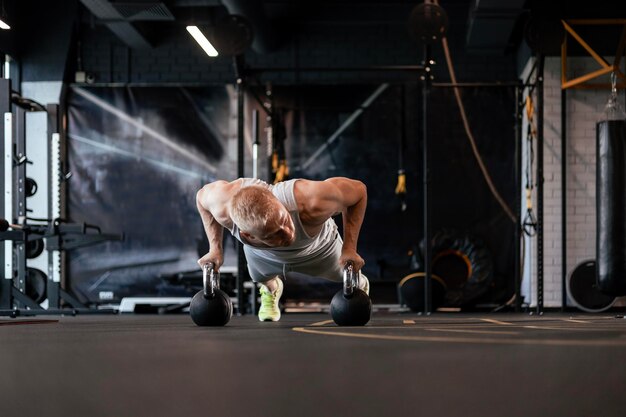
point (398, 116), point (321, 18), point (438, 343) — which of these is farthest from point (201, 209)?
point (321, 18)

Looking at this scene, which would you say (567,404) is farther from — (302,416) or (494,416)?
(302,416)

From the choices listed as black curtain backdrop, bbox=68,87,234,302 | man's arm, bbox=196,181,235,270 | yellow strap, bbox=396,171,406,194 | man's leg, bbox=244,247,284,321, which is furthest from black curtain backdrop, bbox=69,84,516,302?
man's arm, bbox=196,181,235,270

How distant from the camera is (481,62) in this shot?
9.38m

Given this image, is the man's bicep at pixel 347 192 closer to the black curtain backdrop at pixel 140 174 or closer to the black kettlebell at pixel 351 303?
the black kettlebell at pixel 351 303

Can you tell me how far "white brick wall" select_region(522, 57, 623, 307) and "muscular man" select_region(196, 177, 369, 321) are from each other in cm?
449

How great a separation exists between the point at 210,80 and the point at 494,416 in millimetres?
8513

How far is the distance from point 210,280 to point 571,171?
5909mm

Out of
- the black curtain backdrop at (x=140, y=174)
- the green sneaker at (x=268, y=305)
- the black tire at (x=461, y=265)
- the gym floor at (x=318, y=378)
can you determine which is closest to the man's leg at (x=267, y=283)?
Answer: the green sneaker at (x=268, y=305)

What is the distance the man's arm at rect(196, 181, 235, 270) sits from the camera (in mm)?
4004

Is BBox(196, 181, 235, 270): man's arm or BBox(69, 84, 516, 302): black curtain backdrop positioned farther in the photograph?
BBox(69, 84, 516, 302): black curtain backdrop

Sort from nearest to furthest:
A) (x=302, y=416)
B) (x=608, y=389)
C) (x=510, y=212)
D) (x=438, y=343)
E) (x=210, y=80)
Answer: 1. (x=302, y=416)
2. (x=608, y=389)
3. (x=438, y=343)
4. (x=510, y=212)
5. (x=210, y=80)

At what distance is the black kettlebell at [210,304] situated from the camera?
13.1ft

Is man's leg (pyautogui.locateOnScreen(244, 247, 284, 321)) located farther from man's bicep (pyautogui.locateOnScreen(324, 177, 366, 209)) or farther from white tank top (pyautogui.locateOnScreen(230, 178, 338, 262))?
man's bicep (pyautogui.locateOnScreen(324, 177, 366, 209))

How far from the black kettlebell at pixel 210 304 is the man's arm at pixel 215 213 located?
0.07 meters
